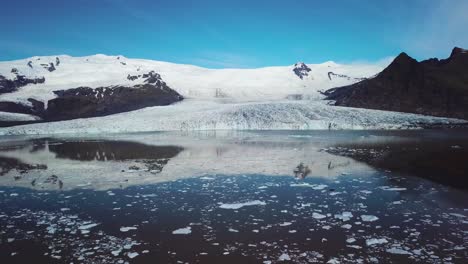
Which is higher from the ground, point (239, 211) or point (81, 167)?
point (81, 167)

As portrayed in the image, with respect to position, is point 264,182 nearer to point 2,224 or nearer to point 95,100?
point 2,224

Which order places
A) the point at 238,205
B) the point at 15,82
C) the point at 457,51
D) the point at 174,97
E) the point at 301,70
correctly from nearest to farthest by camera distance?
the point at 238,205, the point at 457,51, the point at 174,97, the point at 15,82, the point at 301,70

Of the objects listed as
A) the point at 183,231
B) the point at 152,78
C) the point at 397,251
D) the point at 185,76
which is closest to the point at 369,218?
the point at 397,251

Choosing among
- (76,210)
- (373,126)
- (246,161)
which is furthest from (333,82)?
(76,210)

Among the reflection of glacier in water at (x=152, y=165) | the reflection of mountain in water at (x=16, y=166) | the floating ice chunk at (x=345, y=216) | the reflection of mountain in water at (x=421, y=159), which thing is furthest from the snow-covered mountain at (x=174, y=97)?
the floating ice chunk at (x=345, y=216)

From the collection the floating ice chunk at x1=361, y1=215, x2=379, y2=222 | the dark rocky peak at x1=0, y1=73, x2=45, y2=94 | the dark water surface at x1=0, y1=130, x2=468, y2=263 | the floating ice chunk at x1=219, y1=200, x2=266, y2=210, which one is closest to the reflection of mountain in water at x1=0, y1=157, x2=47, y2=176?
the dark water surface at x1=0, y1=130, x2=468, y2=263

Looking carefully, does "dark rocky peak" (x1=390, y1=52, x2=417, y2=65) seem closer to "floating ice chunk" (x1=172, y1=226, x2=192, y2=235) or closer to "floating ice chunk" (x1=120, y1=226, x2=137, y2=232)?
"floating ice chunk" (x1=172, y1=226, x2=192, y2=235)

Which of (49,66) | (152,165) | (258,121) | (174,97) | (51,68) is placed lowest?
(152,165)

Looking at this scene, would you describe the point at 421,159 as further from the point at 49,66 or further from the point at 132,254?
the point at 49,66
